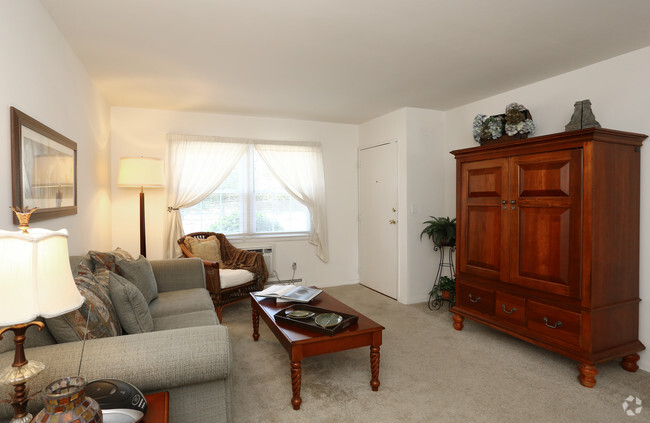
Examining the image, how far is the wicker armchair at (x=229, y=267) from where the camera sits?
145 inches

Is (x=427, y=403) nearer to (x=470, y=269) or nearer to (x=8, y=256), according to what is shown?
(x=470, y=269)

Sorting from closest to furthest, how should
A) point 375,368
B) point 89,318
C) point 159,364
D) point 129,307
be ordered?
point 159,364, point 89,318, point 129,307, point 375,368

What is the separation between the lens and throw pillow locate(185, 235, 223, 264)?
4.21 meters

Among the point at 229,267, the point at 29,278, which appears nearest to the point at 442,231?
Answer: the point at 229,267

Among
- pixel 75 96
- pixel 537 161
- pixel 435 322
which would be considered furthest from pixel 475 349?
pixel 75 96

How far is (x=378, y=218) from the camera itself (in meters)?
4.93

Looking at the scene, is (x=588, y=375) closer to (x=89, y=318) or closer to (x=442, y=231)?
(x=442, y=231)

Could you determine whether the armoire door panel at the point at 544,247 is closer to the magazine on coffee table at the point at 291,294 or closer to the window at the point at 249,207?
the magazine on coffee table at the point at 291,294

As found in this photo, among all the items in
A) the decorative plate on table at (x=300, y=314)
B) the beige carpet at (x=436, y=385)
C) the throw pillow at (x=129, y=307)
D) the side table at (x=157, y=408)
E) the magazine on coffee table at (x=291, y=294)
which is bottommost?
the beige carpet at (x=436, y=385)

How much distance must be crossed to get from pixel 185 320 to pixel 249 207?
2.58m

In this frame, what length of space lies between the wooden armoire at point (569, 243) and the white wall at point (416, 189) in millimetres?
1267

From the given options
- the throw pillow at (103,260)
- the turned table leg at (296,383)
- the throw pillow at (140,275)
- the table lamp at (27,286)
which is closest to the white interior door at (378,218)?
the turned table leg at (296,383)

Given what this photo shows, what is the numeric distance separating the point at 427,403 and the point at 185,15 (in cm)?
281

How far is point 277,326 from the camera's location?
2416 millimetres
